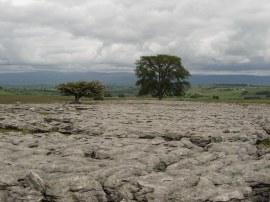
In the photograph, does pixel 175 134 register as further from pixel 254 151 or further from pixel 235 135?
pixel 254 151

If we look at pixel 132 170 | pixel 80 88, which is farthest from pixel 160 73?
pixel 132 170

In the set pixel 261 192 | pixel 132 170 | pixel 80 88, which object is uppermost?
pixel 80 88

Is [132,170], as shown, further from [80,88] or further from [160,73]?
[160,73]

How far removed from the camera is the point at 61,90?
97562 mm

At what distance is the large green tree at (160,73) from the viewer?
12656 centimetres

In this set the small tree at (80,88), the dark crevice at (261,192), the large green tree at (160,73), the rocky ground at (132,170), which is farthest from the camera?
the large green tree at (160,73)

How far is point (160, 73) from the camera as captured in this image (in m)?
128

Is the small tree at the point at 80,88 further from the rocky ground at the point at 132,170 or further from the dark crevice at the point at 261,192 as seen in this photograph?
the dark crevice at the point at 261,192

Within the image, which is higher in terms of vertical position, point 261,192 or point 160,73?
point 160,73

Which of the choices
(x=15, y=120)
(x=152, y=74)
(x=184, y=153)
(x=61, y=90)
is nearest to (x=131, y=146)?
(x=184, y=153)

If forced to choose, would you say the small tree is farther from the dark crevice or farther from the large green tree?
the dark crevice

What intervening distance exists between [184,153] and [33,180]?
375 inches

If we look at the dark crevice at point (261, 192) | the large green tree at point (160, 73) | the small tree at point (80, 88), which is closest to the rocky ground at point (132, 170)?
the dark crevice at point (261, 192)

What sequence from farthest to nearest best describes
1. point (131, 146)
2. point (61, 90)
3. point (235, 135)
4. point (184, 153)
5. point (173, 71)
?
point (173, 71) → point (61, 90) → point (235, 135) → point (131, 146) → point (184, 153)
